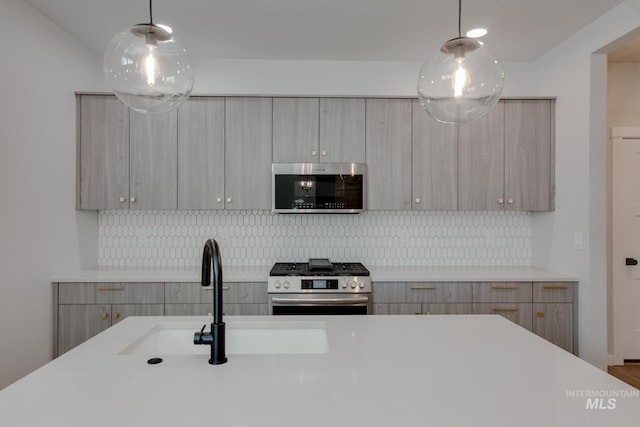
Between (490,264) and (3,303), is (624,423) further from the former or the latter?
(3,303)

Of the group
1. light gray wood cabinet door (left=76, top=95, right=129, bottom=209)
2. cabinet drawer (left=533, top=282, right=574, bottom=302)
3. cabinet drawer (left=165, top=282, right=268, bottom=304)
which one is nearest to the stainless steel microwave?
cabinet drawer (left=165, top=282, right=268, bottom=304)

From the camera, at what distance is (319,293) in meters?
2.99

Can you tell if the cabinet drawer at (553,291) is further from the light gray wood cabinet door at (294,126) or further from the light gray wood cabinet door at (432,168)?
the light gray wood cabinet door at (294,126)

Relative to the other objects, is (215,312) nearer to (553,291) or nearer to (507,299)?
(507,299)

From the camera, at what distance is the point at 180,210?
3.47m

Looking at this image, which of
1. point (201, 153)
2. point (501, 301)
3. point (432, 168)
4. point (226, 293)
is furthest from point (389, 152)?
point (226, 293)

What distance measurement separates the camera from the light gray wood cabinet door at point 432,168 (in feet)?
11.0

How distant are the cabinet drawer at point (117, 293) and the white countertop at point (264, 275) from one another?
50mm

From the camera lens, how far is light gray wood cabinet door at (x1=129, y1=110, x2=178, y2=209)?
3270 millimetres

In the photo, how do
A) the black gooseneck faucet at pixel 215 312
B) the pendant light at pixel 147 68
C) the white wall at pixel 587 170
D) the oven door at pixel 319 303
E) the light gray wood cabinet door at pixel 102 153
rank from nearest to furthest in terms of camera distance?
the black gooseneck faucet at pixel 215 312 → the pendant light at pixel 147 68 → the white wall at pixel 587 170 → the oven door at pixel 319 303 → the light gray wood cabinet door at pixel 102 153

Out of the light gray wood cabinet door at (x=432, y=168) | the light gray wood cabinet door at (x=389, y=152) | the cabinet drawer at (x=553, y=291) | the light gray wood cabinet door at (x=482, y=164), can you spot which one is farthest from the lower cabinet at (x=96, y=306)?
the cabinet drawer at (x=553, y=291)

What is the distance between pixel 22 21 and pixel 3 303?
6.26ft

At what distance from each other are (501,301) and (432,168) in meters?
1.25

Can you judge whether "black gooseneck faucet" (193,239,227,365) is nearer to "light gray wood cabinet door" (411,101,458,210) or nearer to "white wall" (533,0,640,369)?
"light gray wood cabinet door" (411,101,458,210)
